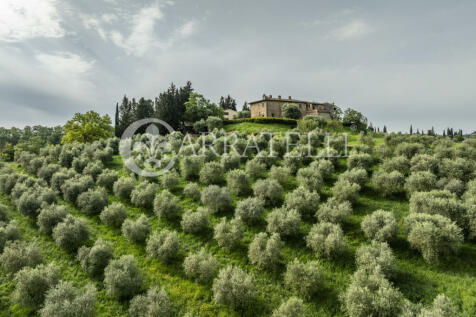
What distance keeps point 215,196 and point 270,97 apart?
70122mm

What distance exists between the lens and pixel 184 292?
42.8 ft

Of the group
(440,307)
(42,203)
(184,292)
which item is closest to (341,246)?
(440,307)

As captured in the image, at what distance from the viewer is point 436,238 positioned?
13.0m

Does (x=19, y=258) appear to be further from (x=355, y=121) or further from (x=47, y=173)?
(x=355, y=121)

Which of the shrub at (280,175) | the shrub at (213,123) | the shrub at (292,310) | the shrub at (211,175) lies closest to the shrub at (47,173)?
Result: the shrub at (211,175)

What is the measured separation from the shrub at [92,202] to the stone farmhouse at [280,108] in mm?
59335

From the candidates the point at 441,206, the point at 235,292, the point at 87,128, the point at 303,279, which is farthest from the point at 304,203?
the point at 87,128

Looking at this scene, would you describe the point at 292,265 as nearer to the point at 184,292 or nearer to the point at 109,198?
the point at 184,292

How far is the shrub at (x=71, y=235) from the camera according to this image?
17175mm

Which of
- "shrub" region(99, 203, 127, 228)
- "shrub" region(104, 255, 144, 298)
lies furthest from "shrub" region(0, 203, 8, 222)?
"shrub" region(104, 255, 144, 298)

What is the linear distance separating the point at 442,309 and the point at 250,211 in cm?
1065

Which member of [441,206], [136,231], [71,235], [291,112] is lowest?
[71,235]

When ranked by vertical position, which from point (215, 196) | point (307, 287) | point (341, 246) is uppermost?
point (215, 196)

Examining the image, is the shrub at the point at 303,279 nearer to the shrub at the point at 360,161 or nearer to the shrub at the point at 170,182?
the shrub at the point at 170,182
